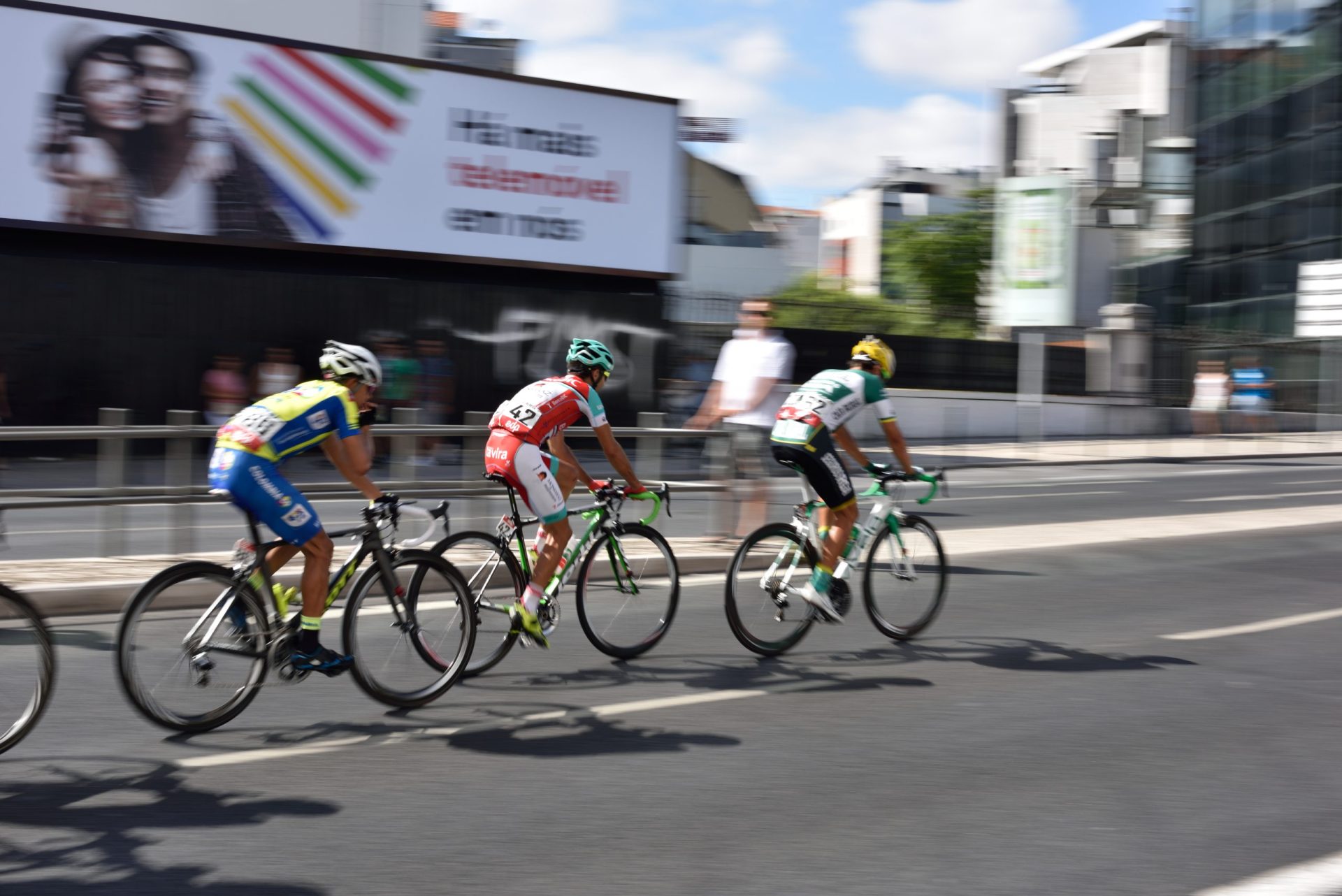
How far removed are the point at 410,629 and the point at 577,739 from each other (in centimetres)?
105

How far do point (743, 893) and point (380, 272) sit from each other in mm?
22486

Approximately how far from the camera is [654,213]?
27.3 meters

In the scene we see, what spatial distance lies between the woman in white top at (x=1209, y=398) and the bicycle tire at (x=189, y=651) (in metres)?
33.9

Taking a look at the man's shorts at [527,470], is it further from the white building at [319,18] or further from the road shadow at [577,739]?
the white building at [319,18]

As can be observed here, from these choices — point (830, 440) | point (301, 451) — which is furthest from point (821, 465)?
point (301, 451)

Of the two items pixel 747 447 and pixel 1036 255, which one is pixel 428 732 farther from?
pixel 1036 255

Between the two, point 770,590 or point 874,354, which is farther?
point 874,354

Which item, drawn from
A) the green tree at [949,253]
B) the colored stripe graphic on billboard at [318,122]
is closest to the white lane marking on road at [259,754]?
the colored stripe graphic on billboard at [318,122]

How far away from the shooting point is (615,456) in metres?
7.22

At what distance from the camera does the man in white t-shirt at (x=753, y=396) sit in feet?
36.9

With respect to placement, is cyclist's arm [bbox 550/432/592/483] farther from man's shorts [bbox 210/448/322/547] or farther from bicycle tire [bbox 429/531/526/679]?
man's shorts [bbox 210/448/322/547]

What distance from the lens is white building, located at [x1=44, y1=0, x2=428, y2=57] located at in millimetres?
30812

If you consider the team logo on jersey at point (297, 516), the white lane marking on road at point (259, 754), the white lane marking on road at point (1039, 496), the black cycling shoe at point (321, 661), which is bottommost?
the white lane marking on road at point (259, 754)

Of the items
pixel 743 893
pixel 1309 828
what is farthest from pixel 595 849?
pixel 1309 828
